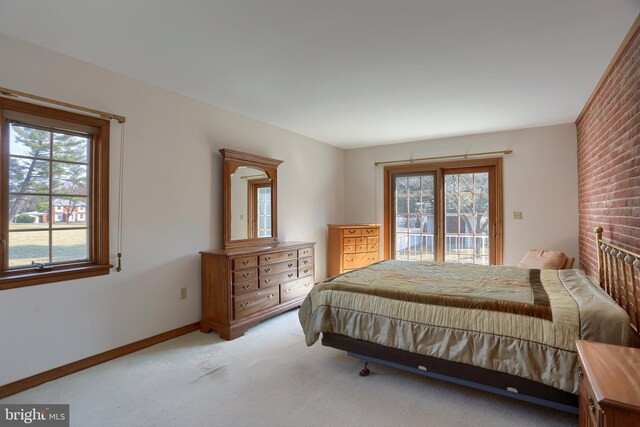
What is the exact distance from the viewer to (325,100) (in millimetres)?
3455

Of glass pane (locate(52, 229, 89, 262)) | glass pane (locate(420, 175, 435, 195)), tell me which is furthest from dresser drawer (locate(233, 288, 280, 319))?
glass pane (locate(420, 175, 435, 195))

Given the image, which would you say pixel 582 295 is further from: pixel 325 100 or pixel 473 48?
pixel 325 100

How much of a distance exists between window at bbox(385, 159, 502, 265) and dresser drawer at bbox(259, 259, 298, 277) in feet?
6.91

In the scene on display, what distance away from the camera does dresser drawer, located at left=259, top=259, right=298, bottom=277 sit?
3603 mm

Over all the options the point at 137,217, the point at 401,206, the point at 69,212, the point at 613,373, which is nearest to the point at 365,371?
the point at 613,373

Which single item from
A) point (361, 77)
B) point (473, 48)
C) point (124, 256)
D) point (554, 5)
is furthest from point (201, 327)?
point (554, 5)

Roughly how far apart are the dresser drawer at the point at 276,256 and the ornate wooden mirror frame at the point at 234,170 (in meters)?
0.39

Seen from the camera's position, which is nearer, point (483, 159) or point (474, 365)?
point (474, 365)

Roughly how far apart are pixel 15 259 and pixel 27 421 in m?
1.07

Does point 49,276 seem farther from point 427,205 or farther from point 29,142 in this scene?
point 427,205

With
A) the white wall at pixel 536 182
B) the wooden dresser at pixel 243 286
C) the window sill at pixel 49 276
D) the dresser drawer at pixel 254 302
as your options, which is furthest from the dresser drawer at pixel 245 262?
the white wall at pixel 536 182

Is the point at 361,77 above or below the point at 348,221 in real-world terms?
above

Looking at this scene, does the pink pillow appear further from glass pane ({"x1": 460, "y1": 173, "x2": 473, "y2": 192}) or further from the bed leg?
the bed leg

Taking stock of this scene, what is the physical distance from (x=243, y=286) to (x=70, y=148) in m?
1.90
